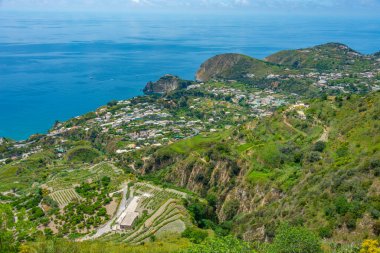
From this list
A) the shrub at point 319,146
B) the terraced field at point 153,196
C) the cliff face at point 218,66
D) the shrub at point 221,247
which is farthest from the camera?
the cliff face at point 218,66

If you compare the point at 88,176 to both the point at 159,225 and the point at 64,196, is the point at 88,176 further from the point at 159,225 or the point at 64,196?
the point at 159,225

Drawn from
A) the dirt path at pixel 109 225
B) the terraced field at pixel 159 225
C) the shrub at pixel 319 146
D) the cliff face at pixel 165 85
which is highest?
the shrub at pixel 319 146

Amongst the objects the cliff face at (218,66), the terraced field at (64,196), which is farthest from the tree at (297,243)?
the cliff face at (218,66)

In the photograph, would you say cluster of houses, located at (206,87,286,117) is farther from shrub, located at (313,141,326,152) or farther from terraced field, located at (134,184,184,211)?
terraced field, located at (134,184,184,211)

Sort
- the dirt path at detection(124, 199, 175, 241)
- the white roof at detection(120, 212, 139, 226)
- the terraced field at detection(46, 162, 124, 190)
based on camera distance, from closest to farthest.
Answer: the dirt path at detection(124, 199, 175, 241) < the white roof at detection(120, 212, 139, 226) < the terraced field at detection(46, 162, 124, 190)

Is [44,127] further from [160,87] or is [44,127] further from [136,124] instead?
[160,87]

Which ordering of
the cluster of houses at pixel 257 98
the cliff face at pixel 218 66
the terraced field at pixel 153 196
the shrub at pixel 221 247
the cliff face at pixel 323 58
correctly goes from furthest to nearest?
the cliff face at pixel 218 66 → the cliff face at pixel 323 58 → the cluster of houses at pixel 257 98 → the terraced field at pixel 153 196 → the shrub at pixel 221 247

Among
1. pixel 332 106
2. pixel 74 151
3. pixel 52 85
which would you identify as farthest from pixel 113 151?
pixel 52 85

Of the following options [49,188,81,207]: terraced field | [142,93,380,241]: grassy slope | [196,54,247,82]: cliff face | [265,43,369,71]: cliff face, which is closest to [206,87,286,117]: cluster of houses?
[196,54,247,82]: cliff face

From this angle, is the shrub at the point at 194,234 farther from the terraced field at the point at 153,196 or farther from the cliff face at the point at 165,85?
the cliff face at the point at 165,85
